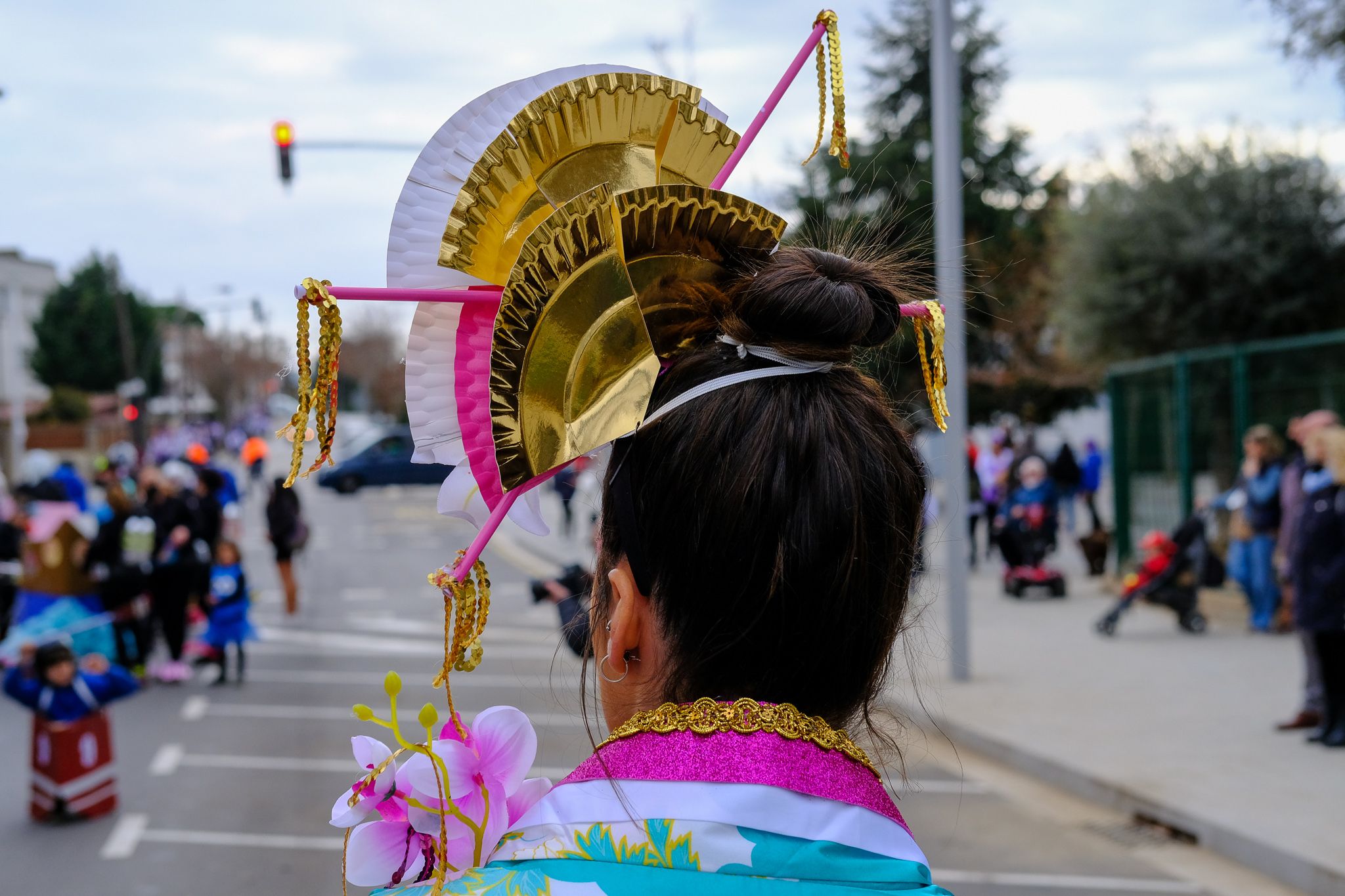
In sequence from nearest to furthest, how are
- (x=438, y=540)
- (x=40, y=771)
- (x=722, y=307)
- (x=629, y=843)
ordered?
(x=629, y=843)
(x=722, y=307)
(x=40, y=771)
(x=438, y=540)

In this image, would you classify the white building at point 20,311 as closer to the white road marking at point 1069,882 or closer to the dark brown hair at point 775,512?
the white road marking at point 1069,882

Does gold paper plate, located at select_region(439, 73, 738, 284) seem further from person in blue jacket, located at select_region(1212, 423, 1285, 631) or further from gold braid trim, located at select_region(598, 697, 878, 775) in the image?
person in blue jacket, located at select_region(1212, 423, 1285, 631)

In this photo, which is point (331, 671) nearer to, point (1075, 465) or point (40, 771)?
point (40, 771)

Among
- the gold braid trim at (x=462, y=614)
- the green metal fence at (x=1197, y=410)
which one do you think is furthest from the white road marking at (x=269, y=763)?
the green metal fence at (x=1197, y=410)

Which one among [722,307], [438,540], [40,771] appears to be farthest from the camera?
[438,540]

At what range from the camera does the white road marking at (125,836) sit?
6.01 metres

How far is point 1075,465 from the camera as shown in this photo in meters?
19.0

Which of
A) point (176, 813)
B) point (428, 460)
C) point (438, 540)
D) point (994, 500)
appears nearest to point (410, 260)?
point (428, 460)

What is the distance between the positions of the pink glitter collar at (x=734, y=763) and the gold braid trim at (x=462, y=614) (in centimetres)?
18

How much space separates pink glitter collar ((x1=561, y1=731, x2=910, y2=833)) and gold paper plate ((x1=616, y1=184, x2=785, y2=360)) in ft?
1.26

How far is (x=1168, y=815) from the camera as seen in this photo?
6148 mm

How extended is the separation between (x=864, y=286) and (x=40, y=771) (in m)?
6.62

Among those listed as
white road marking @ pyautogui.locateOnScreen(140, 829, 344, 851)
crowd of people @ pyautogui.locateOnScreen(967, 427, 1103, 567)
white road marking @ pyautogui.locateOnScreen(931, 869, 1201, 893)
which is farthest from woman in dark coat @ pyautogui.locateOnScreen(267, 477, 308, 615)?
white road marking @ pyautogui.locateOnScreen(931, 869, 1201, 893)

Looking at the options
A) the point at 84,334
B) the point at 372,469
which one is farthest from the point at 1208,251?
the point at 84,334
